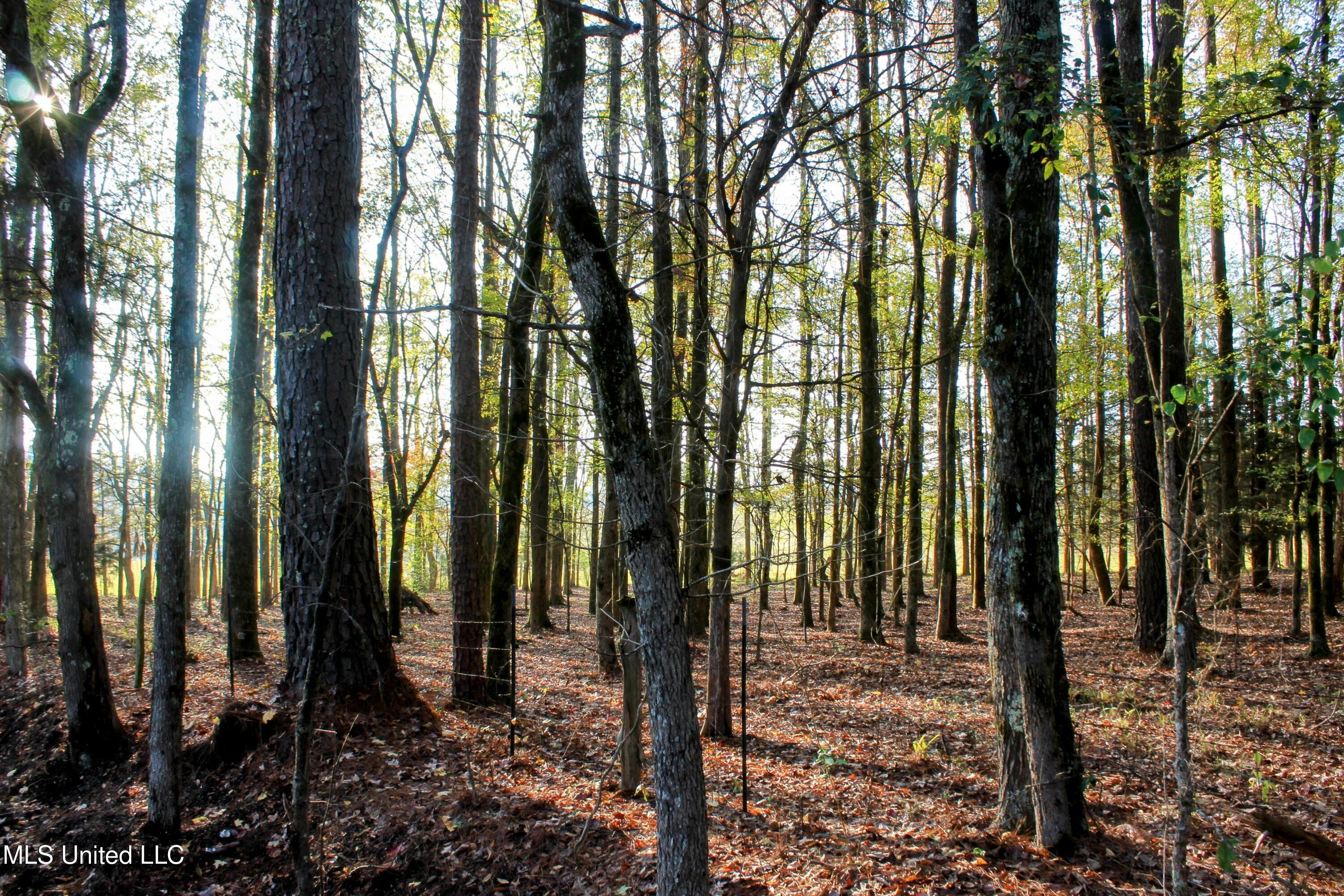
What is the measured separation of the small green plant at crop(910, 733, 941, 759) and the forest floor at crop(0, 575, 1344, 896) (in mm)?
56

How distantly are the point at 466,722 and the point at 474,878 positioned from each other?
2.70 meters

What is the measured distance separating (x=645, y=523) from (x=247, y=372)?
8772 mm

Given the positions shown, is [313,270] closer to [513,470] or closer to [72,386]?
[72,386]

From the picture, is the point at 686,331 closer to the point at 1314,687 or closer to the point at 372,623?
the point at 372,623

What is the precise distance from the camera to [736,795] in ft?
18.9

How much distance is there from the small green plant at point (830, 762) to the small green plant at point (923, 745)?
64 centimetres

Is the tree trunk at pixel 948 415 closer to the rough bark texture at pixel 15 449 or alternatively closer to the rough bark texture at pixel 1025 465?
the rough bark texture at pixel 1025 465

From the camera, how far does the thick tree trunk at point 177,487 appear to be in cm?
530

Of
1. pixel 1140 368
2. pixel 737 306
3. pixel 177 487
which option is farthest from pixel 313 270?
pixel 1140 368

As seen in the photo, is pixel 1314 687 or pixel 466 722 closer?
pixel 466 722

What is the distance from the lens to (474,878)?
15.1 ft

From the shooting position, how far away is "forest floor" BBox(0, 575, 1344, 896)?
13.9 ft

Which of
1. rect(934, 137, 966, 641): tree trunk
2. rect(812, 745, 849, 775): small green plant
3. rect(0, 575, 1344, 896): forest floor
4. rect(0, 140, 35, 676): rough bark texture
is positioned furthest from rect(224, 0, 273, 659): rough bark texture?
rect(934, 137, 966, 641): tree trunk

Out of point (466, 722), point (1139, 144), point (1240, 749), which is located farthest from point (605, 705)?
point (1139, 144)
